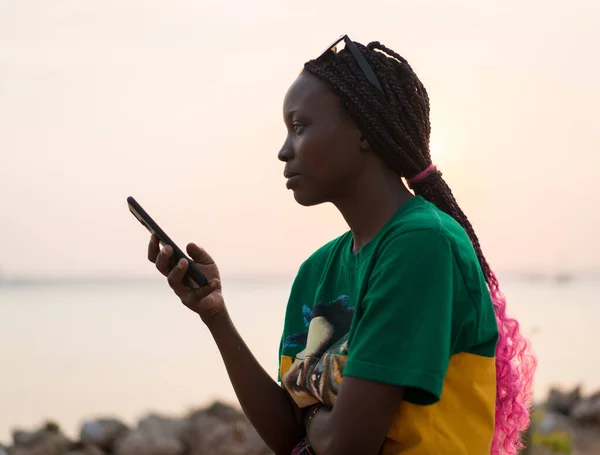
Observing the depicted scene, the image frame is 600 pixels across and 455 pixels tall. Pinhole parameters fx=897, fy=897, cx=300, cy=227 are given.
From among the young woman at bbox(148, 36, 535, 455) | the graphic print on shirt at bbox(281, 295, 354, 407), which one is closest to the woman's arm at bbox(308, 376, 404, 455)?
the young woman at bbox(148, 36, 535, 455)

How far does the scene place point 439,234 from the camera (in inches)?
74.6

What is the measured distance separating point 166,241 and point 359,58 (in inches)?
24.8

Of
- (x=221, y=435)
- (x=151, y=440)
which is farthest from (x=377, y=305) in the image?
(x=151, y=440)

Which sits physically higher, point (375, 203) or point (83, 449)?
point (375, 203)

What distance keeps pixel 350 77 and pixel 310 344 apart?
64 cm

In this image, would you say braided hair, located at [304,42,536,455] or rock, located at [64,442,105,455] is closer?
braided hair, located at [304,42,536,455]

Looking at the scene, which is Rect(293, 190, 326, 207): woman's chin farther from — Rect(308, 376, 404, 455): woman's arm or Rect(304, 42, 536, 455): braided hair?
Rect(308, 376, 404, 455): woman's arm

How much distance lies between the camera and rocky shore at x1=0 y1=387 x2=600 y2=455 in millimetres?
5535

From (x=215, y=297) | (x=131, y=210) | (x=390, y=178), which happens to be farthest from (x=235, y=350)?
(x=390, y=178)

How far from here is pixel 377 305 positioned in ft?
6.15

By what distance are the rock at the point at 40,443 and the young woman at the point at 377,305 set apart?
143 inches

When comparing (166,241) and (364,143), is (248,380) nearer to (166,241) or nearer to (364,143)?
(166,241)

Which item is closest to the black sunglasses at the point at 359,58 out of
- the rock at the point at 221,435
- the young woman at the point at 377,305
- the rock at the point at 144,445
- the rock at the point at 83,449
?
the young woman at the point at 377,305

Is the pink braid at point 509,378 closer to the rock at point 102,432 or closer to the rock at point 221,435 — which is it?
the rock at point 221,435
